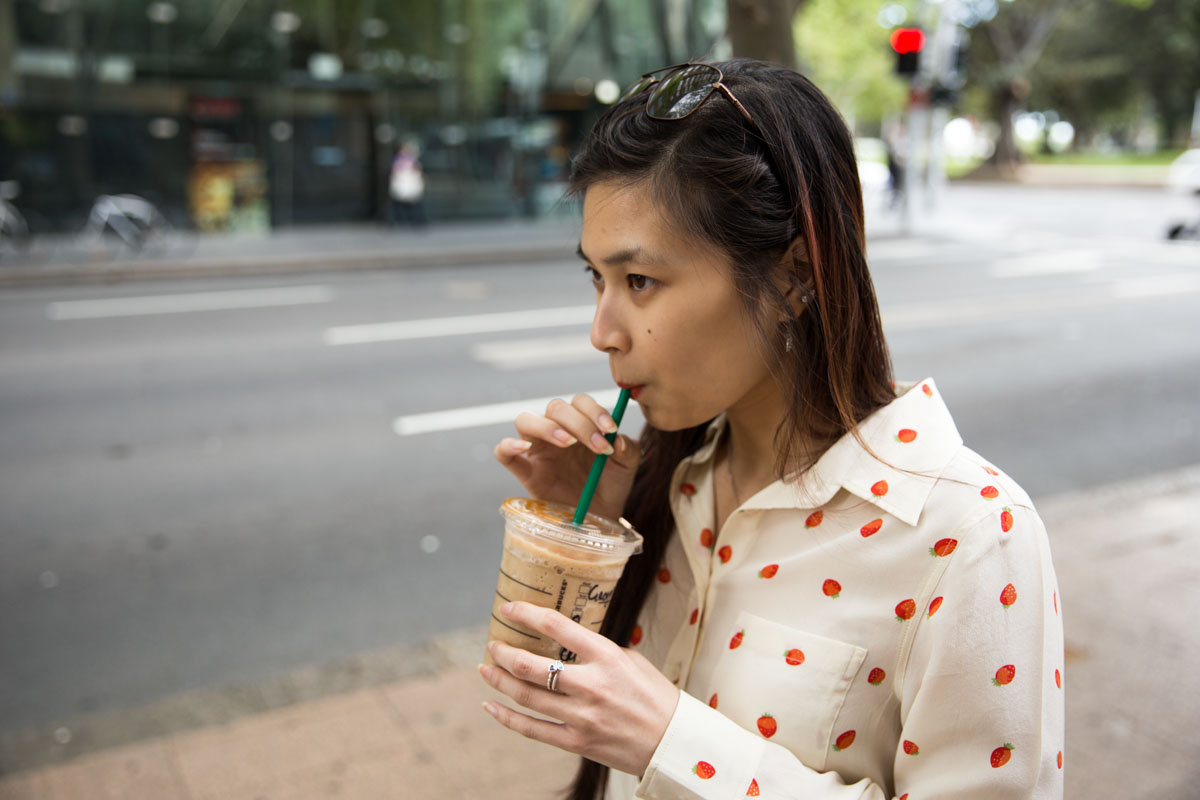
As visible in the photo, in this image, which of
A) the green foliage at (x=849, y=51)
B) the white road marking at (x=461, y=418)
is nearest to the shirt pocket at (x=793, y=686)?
the white road marking at (x=461, y=418)

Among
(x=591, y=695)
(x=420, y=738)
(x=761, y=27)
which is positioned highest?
(x=761, y=27)

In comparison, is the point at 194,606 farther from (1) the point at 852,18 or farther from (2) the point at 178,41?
(1) the point at 852,18

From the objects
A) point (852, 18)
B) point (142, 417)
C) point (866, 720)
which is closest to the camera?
point (866, 720)

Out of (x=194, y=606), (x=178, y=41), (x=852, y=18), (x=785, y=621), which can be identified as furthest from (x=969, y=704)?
(x=852, y=18)

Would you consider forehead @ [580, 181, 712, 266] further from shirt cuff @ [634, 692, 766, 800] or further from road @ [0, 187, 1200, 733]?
road @ [0, 187, 1200, 733]

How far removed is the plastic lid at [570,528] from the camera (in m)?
1.34

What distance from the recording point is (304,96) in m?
18.9

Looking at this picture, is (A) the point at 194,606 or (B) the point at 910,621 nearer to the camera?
(B) the point at 910,621

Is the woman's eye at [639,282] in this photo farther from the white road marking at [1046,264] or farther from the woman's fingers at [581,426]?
the white road marking at [1046,264]

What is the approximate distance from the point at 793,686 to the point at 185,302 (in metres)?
11.6

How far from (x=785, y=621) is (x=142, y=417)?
667 centimetres

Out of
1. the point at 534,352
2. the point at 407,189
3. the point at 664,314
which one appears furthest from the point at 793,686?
the point at 407,189

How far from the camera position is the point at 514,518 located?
54.3 inches

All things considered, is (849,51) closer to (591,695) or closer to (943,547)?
(943,547)
